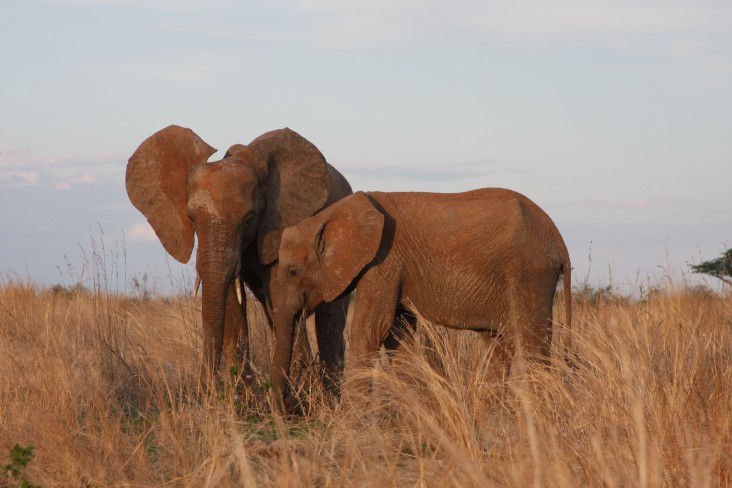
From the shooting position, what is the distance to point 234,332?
816cm

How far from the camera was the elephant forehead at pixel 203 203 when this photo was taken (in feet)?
25.3

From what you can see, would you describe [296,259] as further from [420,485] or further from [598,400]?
[420,485]

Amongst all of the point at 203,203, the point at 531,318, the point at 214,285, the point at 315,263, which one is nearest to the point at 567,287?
the point at 531,318

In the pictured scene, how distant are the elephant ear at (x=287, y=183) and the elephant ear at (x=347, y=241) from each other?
2.24 feet

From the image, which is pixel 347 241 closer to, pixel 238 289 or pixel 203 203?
pixel 203 203

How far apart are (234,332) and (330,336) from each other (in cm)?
81

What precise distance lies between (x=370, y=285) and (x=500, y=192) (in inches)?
47.4

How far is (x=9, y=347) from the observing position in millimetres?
9555

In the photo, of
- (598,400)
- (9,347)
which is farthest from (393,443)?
(9,347)

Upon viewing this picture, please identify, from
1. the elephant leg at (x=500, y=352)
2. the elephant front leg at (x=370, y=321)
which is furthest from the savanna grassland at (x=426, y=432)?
the elephant front leg at (x=370, y=321)

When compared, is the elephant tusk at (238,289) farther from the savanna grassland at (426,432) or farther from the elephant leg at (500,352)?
the elephant leg at (500,352)

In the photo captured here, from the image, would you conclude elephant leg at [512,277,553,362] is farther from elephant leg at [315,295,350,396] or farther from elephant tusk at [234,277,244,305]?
elephant tusk at [234,277,244,305]

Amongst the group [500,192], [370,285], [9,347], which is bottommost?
[9,347]

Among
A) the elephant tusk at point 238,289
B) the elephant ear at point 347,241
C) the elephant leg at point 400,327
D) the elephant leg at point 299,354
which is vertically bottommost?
the elephant leg at point 299,354
